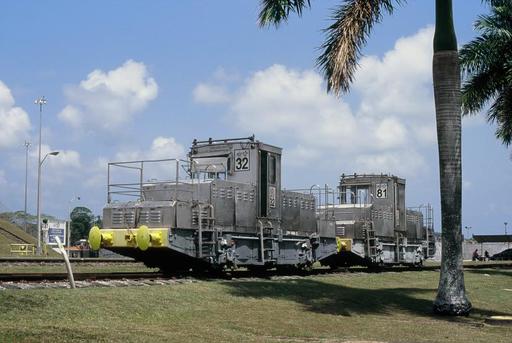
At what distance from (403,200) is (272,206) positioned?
13.0 meters

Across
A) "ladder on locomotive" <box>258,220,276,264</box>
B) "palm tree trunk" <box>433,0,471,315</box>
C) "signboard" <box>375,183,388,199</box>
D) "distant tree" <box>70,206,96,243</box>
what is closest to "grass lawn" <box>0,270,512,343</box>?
"palm tree trunk" <box>433,0,471,315</box>

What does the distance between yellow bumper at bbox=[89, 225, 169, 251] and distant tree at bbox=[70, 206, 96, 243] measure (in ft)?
239

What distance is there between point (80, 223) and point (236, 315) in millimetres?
87526

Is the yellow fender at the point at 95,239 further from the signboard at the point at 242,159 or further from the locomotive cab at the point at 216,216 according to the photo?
the signboard at the point at 242,159

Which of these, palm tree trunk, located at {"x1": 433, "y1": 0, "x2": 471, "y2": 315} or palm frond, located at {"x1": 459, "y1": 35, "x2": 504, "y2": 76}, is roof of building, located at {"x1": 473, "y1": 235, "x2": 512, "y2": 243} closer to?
palm frond, located at {"x1": 459, "y1": 35, "x2": 504, "y2": 76}

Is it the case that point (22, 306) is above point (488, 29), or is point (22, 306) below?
below

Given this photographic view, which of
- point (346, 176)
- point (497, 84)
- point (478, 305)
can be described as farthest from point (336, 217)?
point (478, 305)

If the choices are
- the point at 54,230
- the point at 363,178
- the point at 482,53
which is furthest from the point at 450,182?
the point at 54,230

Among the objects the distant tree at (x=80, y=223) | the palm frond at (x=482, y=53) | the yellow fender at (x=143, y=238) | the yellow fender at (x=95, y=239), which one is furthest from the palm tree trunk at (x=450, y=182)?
the distant tree at (x=80, y=223)

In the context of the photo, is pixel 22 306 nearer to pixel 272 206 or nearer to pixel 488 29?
pixel 272 206

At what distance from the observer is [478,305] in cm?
1694

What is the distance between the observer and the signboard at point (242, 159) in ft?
65.2

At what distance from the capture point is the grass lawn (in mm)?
9898

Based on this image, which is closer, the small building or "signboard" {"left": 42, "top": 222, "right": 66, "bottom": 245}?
"signboard" {"left": 42, "top": 222, "right": 66, "bottom": 245}
